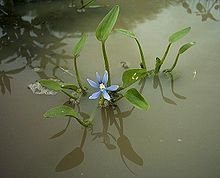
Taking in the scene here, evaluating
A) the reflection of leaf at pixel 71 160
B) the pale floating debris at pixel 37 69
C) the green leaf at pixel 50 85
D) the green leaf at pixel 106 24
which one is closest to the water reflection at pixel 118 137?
the reflection of leaf at pixel 71 160

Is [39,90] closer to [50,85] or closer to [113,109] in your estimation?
[50,85]

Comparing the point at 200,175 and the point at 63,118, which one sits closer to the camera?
the point at 200,175

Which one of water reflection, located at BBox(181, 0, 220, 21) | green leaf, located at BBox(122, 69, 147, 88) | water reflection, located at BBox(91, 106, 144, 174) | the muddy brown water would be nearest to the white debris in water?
the muddy brown water

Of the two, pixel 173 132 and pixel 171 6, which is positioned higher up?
pixel 171 6

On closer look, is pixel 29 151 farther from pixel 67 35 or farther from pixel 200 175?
pixel 67 35

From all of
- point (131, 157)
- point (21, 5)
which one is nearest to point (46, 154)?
point (131, 157)

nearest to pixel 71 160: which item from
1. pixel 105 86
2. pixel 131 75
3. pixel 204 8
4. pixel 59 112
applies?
pixel 59 112

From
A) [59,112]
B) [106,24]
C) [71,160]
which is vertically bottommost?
[71,160]

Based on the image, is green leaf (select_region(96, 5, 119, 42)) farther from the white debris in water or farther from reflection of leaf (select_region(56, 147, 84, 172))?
reflection of leaf (select_region(56, 147, 84, 172))
